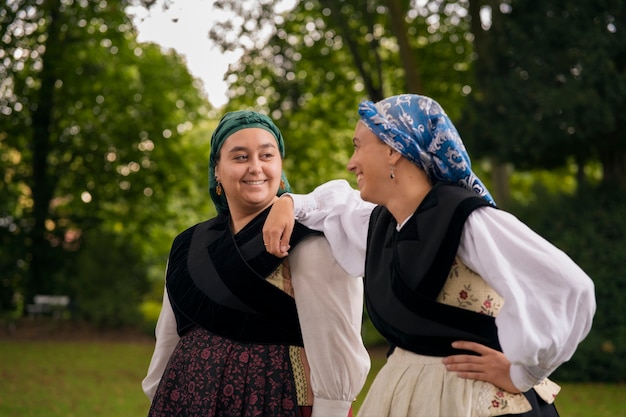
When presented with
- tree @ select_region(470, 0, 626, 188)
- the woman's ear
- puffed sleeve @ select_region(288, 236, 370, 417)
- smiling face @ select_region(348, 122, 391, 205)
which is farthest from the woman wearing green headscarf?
tree @ select_region(470, 0, 626, 188)

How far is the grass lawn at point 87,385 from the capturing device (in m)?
9.82

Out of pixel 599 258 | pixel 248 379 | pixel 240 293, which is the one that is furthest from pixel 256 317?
pixel 599 258

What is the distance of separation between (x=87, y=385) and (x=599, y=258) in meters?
6.70

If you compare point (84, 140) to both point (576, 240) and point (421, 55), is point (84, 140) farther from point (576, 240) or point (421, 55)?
point (576, 240)

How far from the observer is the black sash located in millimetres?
3348

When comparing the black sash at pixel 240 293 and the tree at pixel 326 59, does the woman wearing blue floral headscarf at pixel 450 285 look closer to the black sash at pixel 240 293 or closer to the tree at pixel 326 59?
the black sash at pixel 240 293

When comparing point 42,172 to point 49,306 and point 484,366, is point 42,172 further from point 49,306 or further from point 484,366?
point 484,366

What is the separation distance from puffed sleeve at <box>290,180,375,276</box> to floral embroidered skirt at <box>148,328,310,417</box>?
462mm

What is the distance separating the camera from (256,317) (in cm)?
337

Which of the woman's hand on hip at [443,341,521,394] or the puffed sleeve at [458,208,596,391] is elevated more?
the puffed sleeve at [458,208,596,391]

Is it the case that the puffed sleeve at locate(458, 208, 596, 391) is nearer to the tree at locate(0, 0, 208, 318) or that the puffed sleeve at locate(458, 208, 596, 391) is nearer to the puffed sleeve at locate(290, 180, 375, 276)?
the puffed sleeve at locate(290, 180, 375, 276)

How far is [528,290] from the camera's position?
2.53 meters

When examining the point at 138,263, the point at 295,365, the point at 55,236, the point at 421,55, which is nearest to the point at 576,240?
the point at 421,55

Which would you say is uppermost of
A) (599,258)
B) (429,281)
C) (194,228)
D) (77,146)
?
(77,146)
